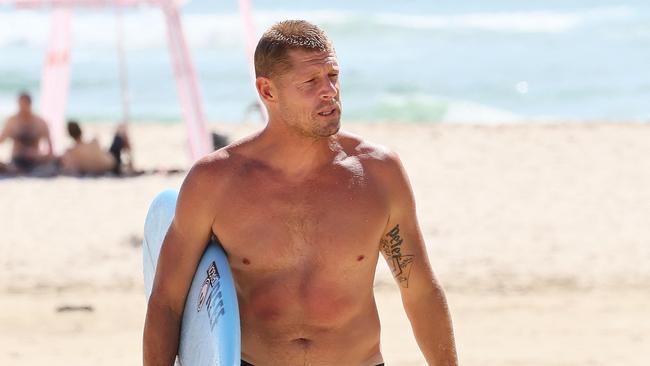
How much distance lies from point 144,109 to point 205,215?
68.0 ft

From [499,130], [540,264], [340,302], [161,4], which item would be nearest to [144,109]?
[499,130]

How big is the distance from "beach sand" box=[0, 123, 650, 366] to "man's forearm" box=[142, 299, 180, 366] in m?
3.14

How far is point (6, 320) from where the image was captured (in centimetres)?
689

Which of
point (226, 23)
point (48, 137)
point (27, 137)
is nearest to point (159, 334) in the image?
point (48, 137)

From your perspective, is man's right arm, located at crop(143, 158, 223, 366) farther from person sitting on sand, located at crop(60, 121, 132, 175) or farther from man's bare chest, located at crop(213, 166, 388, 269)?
person sitting on sand, located at crop(60, 121, 132, 175)

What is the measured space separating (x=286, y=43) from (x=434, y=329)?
0.71 meters

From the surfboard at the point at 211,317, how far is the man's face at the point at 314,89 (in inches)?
14.0

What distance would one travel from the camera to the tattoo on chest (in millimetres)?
2838

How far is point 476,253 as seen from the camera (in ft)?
27.9

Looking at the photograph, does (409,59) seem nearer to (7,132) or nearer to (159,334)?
(7,132)

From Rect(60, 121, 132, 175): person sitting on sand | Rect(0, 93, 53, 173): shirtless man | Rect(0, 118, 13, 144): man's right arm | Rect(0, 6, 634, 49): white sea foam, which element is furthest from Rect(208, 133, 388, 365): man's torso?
Rect(0, 6, 634, 49): white sea foam

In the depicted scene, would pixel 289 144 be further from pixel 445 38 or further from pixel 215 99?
pixel 445 38

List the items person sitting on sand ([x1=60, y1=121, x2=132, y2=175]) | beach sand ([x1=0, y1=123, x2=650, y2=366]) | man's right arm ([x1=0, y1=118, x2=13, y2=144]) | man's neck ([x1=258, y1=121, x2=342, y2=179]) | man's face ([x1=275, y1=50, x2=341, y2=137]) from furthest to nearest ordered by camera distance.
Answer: man's right arm ([x1=0, y1=118, x2=13, y2=144]), person sitting on sand ([x1=60, y1=121, x2=132, y2=175]), beach sand ([x1=0, y1=123, x2=650, y2=366]), man's neck ([x1=258, y1=121, x2=342, y2=179]), man's face ([x1=275, y1=50, x2=341, y2=137])

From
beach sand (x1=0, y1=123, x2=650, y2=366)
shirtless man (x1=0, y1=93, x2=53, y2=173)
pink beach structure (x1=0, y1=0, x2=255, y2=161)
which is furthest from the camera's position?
shirtless man (x1=0, y1=93, x2=53, y2=173)
